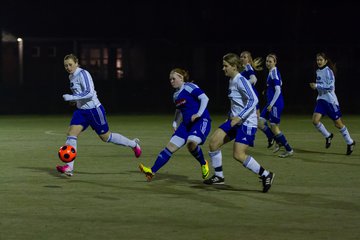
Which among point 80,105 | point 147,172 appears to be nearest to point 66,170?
point 80,105

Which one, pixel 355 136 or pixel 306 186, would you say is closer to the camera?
pixel 306 186

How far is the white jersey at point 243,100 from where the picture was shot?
37.6 feet

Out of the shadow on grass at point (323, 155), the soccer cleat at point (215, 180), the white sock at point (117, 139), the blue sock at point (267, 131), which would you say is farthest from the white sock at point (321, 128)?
the soccer cleat at point (215, 180)

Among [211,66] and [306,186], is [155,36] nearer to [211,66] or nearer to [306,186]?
[211,66]

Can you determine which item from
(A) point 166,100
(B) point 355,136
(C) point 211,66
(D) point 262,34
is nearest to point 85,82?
(B) point 355,136

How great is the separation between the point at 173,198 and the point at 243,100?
1719 millimetres

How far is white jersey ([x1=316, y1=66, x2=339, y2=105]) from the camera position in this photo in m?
17.0

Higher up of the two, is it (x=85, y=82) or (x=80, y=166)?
(x=85, y=82)

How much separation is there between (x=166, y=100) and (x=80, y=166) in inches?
860

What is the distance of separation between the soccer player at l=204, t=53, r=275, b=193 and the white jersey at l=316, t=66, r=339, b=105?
18.6 feet

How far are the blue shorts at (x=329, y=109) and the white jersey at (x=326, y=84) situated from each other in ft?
0.23

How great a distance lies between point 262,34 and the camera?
173 ft

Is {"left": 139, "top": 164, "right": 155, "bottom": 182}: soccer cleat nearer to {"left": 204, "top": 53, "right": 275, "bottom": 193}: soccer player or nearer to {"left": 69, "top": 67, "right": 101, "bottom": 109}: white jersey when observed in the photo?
{"left": 204, "top": 53, "right": 275, "bottom": 193}: soccer player

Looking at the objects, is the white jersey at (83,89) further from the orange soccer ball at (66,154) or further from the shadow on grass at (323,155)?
the shadow on grass at (323,155)
